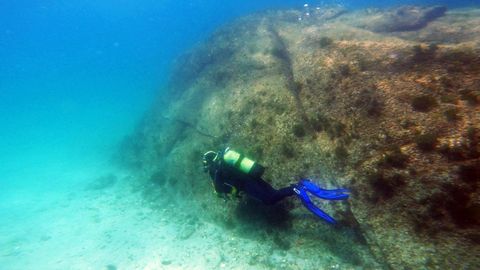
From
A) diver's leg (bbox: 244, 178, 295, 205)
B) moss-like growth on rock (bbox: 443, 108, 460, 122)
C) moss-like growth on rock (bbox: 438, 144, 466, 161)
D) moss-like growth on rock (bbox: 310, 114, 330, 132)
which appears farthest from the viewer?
moss-like growth on rock (bbox: 310, 114, 330, 132)

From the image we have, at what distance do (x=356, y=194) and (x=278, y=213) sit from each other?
2.98 meters

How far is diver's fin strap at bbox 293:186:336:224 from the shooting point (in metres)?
8.82

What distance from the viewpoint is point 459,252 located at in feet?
22.9

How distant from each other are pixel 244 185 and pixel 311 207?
2.27m

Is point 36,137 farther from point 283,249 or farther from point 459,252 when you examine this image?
point 459,252

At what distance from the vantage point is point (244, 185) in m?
9.73

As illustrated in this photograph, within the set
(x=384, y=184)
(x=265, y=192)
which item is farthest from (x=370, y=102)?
(x=265, y=192)

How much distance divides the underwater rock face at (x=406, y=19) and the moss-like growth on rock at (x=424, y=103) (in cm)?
904

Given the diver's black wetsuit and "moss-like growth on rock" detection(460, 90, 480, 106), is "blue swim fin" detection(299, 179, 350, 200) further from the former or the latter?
"moss-like growth on rock" detection(460, 90, 480, 106)

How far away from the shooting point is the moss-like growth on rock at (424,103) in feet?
27.5

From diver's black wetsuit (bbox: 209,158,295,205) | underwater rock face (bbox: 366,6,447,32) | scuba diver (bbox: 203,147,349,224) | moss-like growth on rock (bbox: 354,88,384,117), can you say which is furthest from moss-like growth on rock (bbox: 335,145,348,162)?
underwater rock face (bbox: 366,6,447,32)

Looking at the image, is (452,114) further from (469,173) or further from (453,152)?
(469,173)

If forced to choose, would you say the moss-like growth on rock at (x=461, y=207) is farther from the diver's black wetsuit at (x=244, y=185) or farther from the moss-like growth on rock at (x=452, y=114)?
the diver's black wetsuit at (x=244, y=185)

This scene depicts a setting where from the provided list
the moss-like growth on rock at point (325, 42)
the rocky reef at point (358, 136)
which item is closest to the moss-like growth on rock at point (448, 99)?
the rocky reef at point (358, 136)
